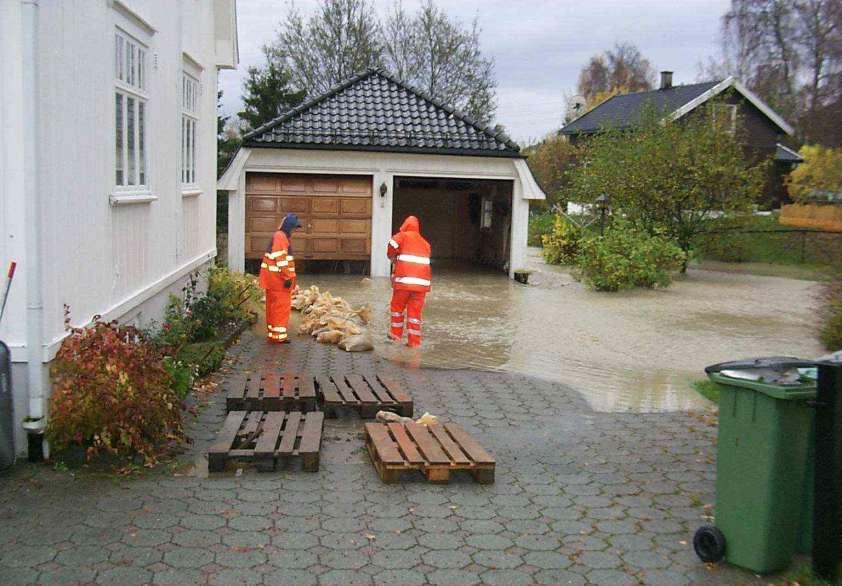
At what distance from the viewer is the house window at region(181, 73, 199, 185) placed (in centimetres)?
1193

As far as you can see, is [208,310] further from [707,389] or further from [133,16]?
[707,389]

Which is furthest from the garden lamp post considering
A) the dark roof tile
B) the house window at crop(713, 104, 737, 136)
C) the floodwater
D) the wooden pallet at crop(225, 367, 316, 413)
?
the wooden pallet at crop(225, 367, 316, 413)

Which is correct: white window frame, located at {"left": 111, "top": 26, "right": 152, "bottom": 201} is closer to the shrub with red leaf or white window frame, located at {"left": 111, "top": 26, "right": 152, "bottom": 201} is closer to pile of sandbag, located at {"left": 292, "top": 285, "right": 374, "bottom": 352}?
the shrub with red leaf

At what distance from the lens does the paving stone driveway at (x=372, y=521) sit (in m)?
4.60

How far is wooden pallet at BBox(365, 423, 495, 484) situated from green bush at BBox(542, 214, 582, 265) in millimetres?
19903

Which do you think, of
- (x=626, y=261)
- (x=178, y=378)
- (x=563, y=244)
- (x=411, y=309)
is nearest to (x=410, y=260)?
(x=411, y=309)

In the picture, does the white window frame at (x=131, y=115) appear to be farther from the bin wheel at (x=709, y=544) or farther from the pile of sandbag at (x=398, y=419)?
the bin wheel at (x=709, y=544)

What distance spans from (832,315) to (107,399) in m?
8.71

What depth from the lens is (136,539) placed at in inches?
191

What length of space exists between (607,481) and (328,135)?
50.4 ft

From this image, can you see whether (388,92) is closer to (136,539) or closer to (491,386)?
(491,386)

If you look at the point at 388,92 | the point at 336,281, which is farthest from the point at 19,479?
the point at 388,92

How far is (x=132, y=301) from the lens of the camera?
841 cm

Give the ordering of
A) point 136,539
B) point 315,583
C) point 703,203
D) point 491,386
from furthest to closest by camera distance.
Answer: point 703,203 < point 491,386 < point 136,539 < point 315,583
